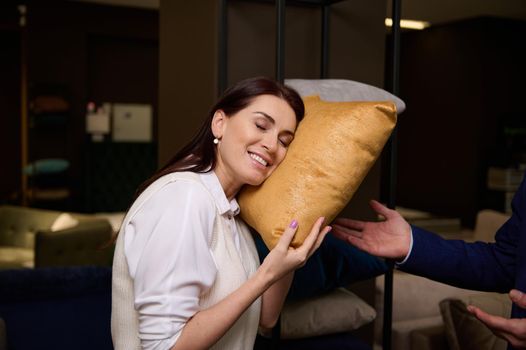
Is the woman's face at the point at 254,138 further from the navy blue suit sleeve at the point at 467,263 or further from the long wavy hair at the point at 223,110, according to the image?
the navy blue suit sleeve at the point at 467,263

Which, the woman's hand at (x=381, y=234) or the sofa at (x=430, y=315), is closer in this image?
the woman's hand at (x=381, y=234)

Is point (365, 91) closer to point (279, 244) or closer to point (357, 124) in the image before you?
point (357, 124)

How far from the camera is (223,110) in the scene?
4.25ft

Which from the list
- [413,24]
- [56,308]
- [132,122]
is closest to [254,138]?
[56,308]

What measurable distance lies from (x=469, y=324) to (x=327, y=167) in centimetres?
106

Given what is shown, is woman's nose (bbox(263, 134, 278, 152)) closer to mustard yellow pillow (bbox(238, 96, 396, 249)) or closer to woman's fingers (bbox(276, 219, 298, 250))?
mustard yellow pillow (bbox(238, 96, 396, 249))

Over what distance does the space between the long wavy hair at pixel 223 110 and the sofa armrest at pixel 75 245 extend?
2852 mm

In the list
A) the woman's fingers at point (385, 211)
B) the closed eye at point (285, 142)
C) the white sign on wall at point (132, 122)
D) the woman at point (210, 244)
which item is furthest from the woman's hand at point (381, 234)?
the white sign on wall at point (132, 122)

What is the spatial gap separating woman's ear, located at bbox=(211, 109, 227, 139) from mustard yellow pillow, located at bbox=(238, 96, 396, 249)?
18 centimetres

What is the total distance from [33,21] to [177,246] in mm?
7140

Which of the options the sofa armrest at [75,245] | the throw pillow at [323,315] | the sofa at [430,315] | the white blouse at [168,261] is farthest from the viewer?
the sofa armrest at [75,245]

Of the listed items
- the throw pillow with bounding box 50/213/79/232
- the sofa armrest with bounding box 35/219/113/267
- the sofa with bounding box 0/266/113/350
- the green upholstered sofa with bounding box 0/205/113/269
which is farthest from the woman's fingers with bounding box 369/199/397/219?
the throw pillow with bounding box 50/213/79/232

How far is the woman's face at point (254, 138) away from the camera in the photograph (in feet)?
4.09

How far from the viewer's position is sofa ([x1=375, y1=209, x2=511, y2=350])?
1.94 metres
